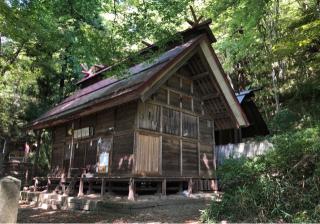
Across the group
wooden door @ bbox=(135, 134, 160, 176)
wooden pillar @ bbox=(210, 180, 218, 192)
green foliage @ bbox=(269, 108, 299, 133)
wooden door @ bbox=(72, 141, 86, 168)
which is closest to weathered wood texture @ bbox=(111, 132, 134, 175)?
wooden door @ bbox=(135, 134, 160, 176)

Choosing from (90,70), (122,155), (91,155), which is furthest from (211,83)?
(90,70)

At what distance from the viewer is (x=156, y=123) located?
1196 cm

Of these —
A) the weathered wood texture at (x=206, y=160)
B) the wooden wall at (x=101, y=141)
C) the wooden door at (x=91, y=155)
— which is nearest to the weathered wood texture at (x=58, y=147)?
the wooden wall at (x=101, y=141)

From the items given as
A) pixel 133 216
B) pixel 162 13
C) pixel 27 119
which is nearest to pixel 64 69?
pixel 27 119

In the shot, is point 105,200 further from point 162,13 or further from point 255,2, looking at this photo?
point 255,2

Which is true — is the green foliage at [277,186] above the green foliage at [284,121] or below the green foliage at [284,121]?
below

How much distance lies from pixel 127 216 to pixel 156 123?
4.21 m

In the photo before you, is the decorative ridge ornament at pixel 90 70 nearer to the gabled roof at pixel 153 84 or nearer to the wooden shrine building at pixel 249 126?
the gabled roof at pixel 153 84

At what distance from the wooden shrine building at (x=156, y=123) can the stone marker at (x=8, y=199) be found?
713cm

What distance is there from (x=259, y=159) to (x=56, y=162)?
1115cm

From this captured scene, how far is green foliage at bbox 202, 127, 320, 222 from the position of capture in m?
6.69

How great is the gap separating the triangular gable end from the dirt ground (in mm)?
5201

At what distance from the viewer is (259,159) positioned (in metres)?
8.16

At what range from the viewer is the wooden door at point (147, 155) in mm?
10898
